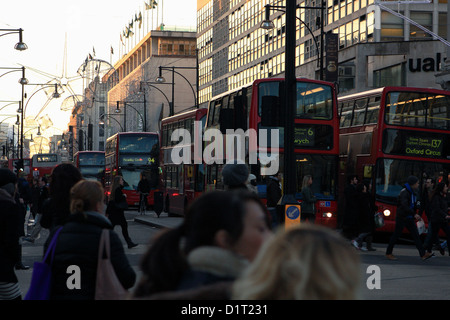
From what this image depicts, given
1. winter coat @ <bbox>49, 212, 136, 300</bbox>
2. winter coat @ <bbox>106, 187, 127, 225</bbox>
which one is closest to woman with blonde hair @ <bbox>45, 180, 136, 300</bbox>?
winter coat @ <bbox>49, 212, 136, 300</bbox>

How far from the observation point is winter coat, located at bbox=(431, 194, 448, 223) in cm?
1664

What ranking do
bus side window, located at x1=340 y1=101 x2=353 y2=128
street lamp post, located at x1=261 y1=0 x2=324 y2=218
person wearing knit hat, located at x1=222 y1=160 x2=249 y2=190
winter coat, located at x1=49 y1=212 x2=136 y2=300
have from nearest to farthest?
winter coat, located at x1=49 y1=212 x2=136 y2=300 < person wearing knit hat, located at x1=222 y1=160 x2=249 y2=190 < street lamp post, located at x1=261 y1=0 x2=324 y2=218 < bus side window, located at x1=340 y1=101 x2=353 y2=128

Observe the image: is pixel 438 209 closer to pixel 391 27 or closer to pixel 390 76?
pixel 390 76

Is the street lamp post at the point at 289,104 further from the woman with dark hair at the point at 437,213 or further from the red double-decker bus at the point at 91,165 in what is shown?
the red double-decker bus at the point at 91,165

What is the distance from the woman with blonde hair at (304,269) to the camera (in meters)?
2.26

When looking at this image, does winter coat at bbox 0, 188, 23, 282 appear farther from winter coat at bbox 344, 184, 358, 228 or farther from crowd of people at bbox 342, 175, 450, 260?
winter coat at bbox 344, 184, 358, 228

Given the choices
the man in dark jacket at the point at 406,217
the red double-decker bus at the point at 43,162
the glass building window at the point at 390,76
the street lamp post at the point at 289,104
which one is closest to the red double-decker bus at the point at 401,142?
the man in dark jacket at the point at 406,217

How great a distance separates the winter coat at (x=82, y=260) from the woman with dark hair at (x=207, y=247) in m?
1.81

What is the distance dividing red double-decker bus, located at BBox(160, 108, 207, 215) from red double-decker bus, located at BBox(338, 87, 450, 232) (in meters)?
8.55

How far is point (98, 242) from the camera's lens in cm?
469

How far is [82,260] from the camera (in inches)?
183

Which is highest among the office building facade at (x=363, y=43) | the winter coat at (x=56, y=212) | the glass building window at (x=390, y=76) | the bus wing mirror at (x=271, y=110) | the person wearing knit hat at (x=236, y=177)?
the office building facade at (x=363, y=43)

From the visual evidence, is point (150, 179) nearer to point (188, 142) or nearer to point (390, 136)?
point (188, 142)
